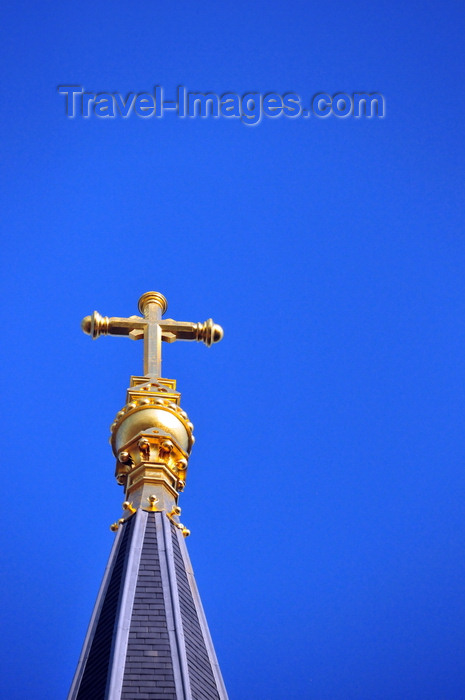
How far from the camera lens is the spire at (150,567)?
20156 millimetres

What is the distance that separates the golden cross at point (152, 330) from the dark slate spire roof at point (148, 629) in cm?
400

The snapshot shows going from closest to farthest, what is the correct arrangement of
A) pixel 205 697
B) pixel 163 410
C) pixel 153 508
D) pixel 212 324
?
pixel 205 697 < pixel 153 508 < pixel 163 410 < pixel 212 324

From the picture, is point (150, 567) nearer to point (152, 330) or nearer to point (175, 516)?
point (175, 516)

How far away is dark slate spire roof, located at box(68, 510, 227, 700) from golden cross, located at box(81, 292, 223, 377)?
4.00m

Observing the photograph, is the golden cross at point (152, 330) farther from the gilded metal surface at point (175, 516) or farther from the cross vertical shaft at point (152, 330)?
the gilded metal surface at point (175, 516)

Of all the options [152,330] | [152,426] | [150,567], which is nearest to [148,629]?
[150,567]

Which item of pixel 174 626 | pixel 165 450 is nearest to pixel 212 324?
pixel 165 450

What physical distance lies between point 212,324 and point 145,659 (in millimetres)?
8767

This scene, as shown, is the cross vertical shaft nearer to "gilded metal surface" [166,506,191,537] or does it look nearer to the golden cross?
the golden cross

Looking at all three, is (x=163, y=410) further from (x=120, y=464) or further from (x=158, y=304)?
(x=158, y=304)

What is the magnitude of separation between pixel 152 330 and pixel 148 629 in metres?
7.69

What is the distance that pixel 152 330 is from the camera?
27.5m

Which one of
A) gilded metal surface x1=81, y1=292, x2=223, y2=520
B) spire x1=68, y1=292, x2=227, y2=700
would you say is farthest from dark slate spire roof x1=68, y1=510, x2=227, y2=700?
gilded metal surface x1=81, y1=292, x2=223, y2=520

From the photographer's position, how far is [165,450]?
25156 mm
